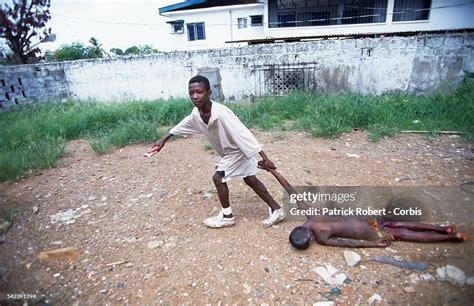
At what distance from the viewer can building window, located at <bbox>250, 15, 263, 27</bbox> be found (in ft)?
42.8

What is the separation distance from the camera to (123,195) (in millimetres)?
2889

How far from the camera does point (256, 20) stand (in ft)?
43.2

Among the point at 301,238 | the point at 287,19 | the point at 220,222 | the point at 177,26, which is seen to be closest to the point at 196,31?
the point at 177,26

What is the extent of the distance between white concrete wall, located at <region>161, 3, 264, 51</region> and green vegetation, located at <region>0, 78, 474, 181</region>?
342 inches

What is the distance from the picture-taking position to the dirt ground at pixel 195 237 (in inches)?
63.9

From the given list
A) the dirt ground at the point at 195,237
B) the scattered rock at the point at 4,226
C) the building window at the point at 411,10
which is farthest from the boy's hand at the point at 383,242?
the building window at the point at 411,10

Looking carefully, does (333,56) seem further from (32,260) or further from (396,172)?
(32,260)

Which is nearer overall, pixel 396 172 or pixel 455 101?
pixel 396 172

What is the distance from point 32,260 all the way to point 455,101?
21.9 feet

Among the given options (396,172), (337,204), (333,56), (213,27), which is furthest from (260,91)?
(213,27)

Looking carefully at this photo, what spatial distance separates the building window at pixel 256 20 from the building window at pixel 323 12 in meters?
0.91

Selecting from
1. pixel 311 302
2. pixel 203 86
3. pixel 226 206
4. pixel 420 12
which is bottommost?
pixel 311 302
